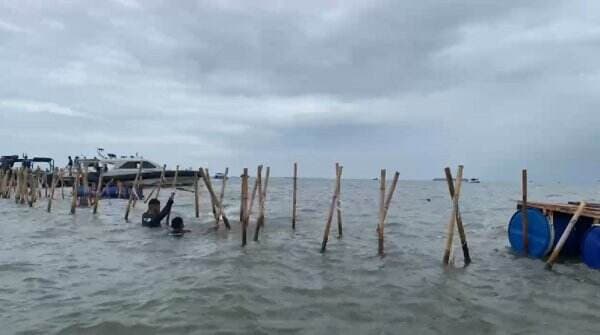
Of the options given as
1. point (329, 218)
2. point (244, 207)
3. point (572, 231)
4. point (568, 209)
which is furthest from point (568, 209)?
point (244, 207)

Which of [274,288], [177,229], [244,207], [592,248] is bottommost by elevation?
[274,288]

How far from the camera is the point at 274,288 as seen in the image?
35.5ft

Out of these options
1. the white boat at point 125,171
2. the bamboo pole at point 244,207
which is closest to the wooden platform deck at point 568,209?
the bamboo pole at point 244,207

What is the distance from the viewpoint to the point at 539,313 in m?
9.28

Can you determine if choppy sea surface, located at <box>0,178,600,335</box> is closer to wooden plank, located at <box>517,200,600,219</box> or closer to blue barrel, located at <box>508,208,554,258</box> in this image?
blue barrel, located at <box>508,208,554,258</box>

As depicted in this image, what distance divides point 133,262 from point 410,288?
785 cm

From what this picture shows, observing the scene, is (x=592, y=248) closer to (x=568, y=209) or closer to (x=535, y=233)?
(x=568, y=209)

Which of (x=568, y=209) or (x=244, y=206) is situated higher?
(x=568, y=209)

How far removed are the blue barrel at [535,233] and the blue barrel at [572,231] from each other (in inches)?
11.0

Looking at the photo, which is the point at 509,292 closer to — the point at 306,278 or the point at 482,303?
the point at 482,303

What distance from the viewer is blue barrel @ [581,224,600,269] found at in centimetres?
1257

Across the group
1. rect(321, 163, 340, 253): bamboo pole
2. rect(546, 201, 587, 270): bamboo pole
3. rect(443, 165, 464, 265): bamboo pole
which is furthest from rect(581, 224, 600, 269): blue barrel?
rect(321, 163, 340, 253): bamboo pole

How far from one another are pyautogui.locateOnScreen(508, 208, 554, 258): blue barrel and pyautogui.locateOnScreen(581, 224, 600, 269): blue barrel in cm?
109

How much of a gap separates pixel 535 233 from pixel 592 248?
1.92 metres
